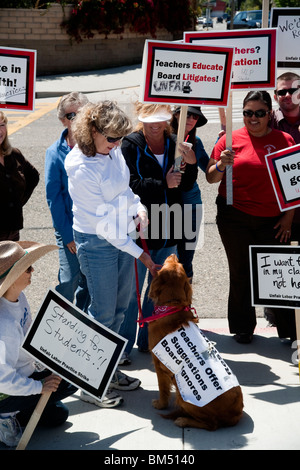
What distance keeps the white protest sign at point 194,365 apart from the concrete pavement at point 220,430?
0.81 feet

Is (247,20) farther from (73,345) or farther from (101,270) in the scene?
(73,345)

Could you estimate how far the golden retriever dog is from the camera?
3.63 m

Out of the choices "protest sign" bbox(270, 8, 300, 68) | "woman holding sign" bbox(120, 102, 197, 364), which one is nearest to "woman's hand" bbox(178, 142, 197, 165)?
"woman holding sign" bbox(120, 102, 197, 364)

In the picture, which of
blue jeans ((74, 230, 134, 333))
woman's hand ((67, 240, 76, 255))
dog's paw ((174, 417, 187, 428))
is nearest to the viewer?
dog's paw ((174, 417, 187, 428))

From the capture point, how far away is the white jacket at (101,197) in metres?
3.84

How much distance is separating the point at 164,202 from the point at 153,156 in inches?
13.3

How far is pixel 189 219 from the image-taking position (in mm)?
5039

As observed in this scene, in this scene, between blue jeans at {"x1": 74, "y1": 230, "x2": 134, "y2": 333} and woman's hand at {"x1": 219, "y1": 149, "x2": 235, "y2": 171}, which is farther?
woman's hand at {"x1": 219, "y1": 149, "x2": 235, "y2": 171}

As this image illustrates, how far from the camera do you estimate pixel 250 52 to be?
4.52m

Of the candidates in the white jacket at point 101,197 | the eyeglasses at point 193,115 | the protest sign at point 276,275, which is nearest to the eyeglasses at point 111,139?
the white jacket at point 101,197

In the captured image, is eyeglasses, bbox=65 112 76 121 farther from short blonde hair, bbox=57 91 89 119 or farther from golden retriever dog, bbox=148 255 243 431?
golden retriever dog, bbox=148 255 243 431

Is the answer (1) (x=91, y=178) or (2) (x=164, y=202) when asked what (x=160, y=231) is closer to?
(2) (x=164, y=202)

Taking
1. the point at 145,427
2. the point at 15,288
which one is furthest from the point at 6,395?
the point at 145,427

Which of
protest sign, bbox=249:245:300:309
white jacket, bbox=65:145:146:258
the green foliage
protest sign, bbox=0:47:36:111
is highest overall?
the green foliage
